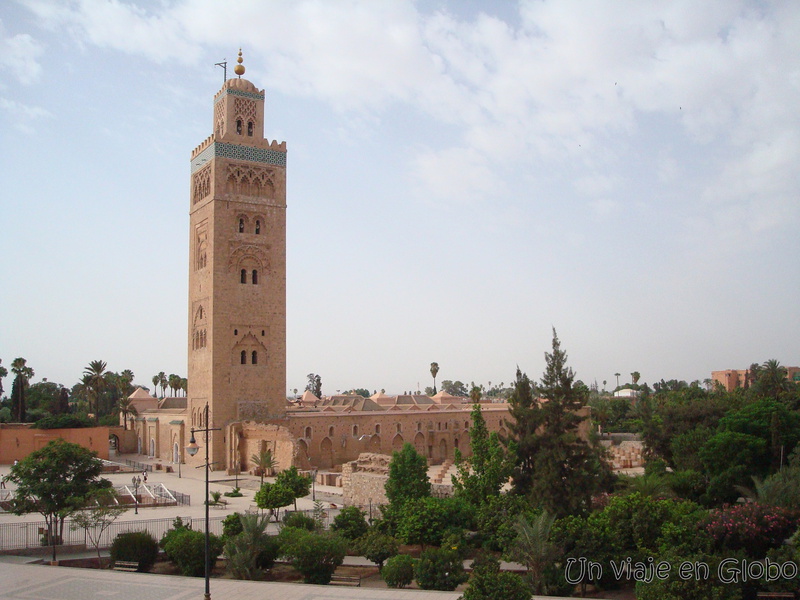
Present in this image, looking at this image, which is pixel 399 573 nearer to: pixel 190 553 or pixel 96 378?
pixel 190 553

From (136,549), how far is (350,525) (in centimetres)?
510

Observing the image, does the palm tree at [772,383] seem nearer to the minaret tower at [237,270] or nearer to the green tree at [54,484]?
the minaret tower at [237,270]

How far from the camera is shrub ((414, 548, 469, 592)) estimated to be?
1502cm

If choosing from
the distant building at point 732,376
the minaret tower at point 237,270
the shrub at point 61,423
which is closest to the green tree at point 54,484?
the minaret tower at point 237,270

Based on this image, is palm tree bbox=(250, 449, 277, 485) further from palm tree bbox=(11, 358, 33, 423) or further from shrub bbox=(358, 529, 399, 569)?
palm tree bbox=(11, 358, 33, 423)

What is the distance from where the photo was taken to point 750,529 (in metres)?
15.9

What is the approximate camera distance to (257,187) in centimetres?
3691

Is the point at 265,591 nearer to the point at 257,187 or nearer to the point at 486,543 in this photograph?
the point at 486,543

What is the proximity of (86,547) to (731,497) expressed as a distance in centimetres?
1915

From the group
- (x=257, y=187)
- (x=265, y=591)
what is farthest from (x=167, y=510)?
(x=257, y=187)

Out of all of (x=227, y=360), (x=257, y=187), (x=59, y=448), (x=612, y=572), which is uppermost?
(x=257, y=187)

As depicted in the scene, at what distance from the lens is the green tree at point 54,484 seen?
60.4ft

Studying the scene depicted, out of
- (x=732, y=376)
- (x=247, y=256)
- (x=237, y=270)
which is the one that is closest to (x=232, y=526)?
(x=237, y=270)

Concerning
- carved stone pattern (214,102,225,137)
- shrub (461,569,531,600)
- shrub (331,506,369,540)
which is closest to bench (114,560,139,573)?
shrub (331,506,369,540)
